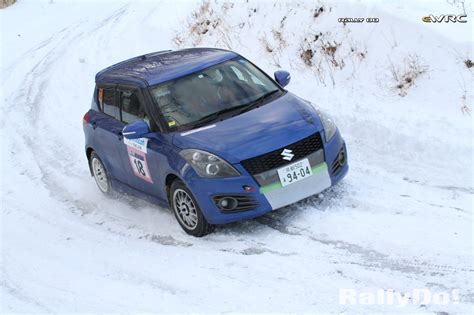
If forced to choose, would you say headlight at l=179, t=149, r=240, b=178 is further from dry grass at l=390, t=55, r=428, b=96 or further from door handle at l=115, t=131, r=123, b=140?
dry grass at l=390, t=55, r=428, b=96

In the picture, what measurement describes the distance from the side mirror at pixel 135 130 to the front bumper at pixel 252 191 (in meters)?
0.88

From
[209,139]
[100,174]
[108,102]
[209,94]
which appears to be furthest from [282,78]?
[100,174]

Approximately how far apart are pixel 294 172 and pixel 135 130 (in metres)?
1.87

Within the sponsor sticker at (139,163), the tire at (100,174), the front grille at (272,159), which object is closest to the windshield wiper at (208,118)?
the sponsor sticker at (139,163)

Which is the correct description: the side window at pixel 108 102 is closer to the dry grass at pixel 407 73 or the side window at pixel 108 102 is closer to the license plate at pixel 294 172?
the license plate at pixel 294 172

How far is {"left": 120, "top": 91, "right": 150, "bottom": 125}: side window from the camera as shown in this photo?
26.2ft

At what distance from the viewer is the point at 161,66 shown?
8.44 metres

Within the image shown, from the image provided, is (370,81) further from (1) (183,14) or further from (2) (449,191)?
(1) (183,14)

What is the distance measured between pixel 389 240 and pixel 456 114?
3.21 m

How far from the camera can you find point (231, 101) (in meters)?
7.82

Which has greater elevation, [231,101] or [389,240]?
[231,101]

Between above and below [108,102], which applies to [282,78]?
below

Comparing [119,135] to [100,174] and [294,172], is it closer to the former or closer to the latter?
[100,174]

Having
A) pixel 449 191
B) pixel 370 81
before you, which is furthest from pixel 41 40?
pixel 449 191
